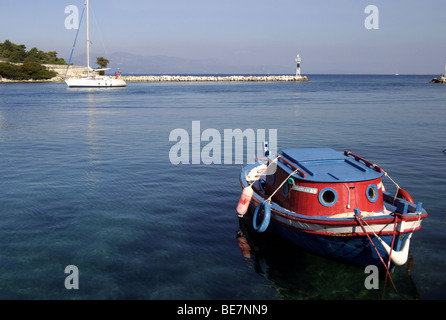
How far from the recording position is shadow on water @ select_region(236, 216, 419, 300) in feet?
35.7

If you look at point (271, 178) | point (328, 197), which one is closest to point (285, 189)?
point (271, 178)

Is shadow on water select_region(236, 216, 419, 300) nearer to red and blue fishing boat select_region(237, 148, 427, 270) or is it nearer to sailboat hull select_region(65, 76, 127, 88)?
red and blue fishing boat select_region(237, 148, 427, 270)

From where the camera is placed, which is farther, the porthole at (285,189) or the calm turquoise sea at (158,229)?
the porthole at (285,189)

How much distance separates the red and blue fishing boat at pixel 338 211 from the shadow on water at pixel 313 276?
34cm

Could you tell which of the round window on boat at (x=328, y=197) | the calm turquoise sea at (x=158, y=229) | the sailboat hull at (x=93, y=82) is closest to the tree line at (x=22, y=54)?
the sailboat hull at (x=93, y=82)

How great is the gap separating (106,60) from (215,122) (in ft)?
447

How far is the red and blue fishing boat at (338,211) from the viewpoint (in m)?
11.3

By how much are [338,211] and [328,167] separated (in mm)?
1699

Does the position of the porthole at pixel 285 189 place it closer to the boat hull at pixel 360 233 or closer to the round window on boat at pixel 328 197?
the boat hull at pixel 360 233

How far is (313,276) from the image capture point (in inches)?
463

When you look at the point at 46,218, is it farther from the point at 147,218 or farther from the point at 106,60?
the point at 106,60

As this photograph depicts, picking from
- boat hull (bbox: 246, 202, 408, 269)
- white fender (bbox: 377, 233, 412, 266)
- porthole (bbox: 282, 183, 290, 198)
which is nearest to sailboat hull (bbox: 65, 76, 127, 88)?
porthole (bbox: 282, 183, 290, 198)

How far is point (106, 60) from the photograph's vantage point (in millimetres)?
165875
